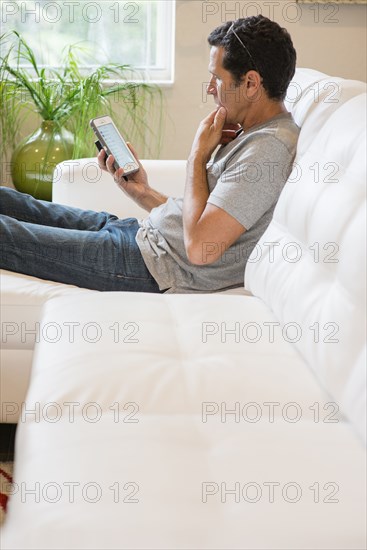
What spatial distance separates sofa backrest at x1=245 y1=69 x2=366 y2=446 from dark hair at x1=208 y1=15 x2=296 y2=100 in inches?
3.0

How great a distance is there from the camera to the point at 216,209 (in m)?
1.86

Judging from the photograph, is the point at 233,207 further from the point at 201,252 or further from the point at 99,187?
the point at 99,187

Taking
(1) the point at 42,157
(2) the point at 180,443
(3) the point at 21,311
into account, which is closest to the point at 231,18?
(1) the point at 42,157

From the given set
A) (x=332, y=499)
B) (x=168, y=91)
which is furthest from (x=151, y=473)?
(x=168, y=91)

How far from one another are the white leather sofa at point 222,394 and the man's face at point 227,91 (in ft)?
0.44

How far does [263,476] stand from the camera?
105 centimetres

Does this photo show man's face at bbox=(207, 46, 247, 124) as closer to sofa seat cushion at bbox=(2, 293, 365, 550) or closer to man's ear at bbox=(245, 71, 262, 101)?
man's ear at bbox=(245, 71, 262, 101)

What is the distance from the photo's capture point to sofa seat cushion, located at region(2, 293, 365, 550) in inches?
37.4

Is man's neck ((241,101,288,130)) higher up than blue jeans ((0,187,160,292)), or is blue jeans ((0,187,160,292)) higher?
man's neck ((241,101,288,130))

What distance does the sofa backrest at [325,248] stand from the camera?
1.29 meters

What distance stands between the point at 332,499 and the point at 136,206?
1.67 m

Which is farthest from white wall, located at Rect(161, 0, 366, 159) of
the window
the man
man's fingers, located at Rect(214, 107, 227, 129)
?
man's fingers, located at Rect(214, 107, 227, 129)

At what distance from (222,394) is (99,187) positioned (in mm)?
1362

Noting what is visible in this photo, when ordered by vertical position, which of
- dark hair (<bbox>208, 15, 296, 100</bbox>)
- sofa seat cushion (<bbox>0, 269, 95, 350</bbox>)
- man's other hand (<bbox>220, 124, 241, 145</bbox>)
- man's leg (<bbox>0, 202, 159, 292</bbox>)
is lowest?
sofa seat cushion (<bbox>0, 269, 95, 350</bbox>)
